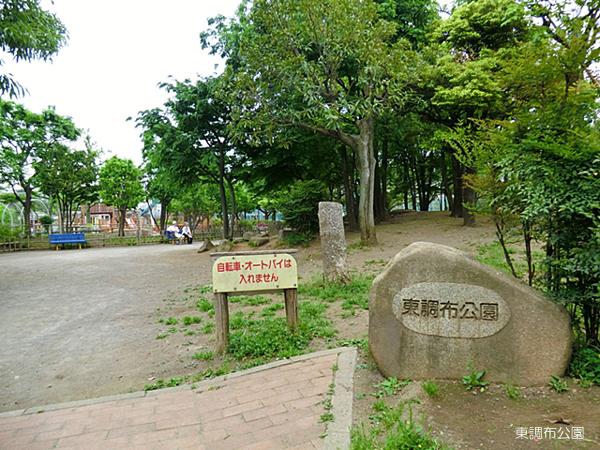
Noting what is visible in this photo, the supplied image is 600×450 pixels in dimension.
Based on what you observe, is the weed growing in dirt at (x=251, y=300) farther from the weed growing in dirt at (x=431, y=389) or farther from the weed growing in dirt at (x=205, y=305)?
the weed growing in dirt at (x=431, y=389)

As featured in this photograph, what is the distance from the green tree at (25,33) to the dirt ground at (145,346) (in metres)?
4.04

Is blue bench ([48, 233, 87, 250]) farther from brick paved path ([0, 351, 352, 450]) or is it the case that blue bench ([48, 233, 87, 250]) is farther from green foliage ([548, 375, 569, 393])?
green foliage ([548, 375, 569, 393])

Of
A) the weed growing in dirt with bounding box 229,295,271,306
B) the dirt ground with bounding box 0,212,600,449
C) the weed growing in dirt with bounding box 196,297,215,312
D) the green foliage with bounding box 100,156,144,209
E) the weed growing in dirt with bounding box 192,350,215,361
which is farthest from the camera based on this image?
the green foliage with bounding box 100,156,144,209

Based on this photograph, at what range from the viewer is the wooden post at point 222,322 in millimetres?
4180

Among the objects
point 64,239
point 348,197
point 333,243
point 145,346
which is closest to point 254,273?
point 145,346

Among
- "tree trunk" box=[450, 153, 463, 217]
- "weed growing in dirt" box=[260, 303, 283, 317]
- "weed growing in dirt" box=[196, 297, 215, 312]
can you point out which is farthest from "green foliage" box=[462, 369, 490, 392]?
"tree trunk" box=[450, 153, 463, 217]

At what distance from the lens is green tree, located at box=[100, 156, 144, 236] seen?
27.4 metres

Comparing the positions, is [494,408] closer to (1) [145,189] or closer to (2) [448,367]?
(2) [448,367]

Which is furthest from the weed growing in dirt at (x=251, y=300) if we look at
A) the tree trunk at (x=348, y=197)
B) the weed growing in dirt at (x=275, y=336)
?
the tree trunk at (x=348, y=197)

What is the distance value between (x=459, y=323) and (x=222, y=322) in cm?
250

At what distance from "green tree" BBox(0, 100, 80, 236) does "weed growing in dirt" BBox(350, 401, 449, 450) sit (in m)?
25.0

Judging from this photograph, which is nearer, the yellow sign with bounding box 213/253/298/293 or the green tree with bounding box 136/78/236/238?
the yellow sign with bounding box 213/253/298/293

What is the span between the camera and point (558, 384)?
2.73m

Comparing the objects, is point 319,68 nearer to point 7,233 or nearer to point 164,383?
point 164,383
